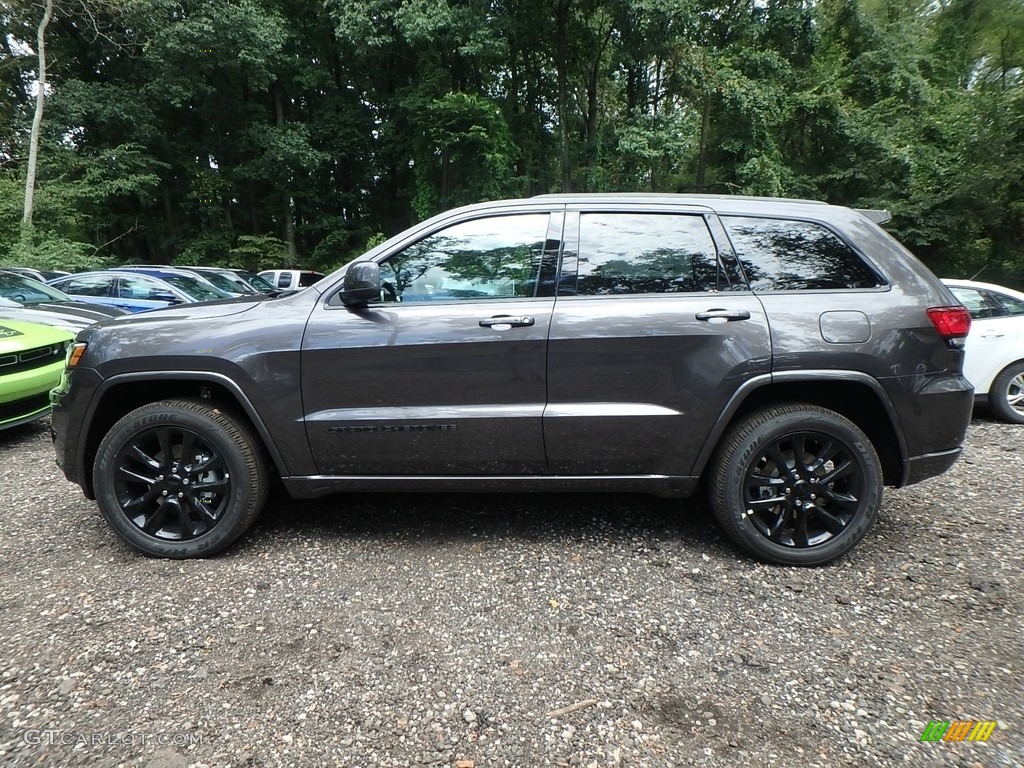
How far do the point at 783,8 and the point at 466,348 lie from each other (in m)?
22.8

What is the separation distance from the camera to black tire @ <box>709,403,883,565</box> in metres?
2.73

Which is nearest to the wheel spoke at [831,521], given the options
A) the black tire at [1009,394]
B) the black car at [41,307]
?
the black tire at [1009,394]

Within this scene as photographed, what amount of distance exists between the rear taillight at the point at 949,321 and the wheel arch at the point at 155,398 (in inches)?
Result: 125

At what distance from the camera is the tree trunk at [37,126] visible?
57.4ft

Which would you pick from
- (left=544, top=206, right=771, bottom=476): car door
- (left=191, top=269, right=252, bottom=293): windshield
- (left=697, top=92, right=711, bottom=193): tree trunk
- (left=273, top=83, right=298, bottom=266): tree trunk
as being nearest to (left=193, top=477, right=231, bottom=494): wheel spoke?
(left=544, top=206, right=771, bottom=476): car door

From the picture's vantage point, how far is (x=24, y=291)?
748cm

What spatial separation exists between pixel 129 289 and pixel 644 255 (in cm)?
908

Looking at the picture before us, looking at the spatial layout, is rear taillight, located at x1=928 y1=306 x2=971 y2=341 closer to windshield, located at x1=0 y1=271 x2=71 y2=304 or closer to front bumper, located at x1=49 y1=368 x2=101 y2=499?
front bumper, located at x1=49 y1=368 x2=101 y2=499

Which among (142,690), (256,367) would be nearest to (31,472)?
(256,367)

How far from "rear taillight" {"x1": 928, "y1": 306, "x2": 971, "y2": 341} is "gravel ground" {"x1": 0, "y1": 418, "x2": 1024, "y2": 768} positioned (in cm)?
112

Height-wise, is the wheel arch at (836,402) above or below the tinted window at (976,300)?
below

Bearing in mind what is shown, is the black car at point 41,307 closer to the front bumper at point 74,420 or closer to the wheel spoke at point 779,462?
the front bumper at point 74,420

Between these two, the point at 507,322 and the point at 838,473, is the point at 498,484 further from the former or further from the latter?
the point at 838,473

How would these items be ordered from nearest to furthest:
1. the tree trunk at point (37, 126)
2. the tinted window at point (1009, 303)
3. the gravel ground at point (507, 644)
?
the gravel ground at point (507, 644)
the tinted window at point (1009, 303)
the tree trunk at point (37, 126)
